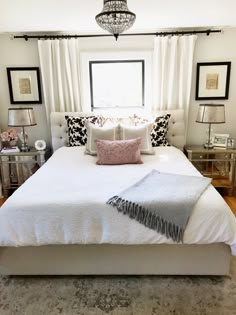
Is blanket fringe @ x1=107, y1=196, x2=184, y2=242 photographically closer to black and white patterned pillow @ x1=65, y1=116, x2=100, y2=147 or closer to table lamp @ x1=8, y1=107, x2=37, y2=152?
black and white patterned pillow @ x1=65, y1=116, x2=100, y2=147

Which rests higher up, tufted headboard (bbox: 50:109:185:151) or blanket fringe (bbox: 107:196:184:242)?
tufted headboard (bbox: 50:109:185:151)

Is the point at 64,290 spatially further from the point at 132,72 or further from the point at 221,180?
the point at 132,72

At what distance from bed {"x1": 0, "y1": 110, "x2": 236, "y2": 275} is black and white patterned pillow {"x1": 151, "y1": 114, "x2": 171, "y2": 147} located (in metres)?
1.31

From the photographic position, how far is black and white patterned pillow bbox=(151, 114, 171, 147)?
3344 mm

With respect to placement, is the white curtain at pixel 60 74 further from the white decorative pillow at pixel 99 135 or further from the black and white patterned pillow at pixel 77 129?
the white decorative pillow at pixel 99 135

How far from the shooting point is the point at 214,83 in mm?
3553

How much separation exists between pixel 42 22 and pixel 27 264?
260 cm

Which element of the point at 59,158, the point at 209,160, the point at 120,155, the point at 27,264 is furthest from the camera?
the point at 209,160

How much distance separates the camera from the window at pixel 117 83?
359cm

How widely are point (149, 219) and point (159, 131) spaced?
5.90 feet

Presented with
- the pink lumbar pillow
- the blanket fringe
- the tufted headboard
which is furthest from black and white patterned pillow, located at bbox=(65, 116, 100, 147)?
the blanket fringe

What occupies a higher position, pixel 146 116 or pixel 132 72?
pixel 132 72

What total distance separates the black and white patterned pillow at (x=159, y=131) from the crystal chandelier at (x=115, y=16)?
5.01 feet

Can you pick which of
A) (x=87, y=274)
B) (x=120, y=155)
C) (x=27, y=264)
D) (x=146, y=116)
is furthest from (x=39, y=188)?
(x=146, y=116)
